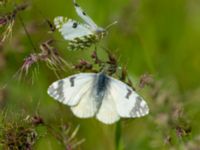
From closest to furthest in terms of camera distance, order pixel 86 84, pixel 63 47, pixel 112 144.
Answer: pixel 86 84 → pixel 112 144 → pixel 63 47

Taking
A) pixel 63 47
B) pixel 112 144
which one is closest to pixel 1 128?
pixel 112 144

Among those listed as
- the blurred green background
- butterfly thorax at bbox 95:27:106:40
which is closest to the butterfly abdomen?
the blurred green background

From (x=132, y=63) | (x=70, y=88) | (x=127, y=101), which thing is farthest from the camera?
(x=132, y=63)

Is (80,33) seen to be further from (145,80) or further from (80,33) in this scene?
(145,80)

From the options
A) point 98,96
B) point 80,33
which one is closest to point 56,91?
point 98,96

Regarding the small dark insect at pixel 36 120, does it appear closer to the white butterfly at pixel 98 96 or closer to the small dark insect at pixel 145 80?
the white butterfly at pixel 98 96

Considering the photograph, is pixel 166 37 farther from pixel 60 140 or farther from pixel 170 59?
pixel 60 140
